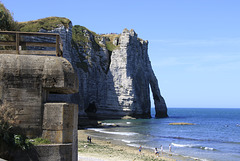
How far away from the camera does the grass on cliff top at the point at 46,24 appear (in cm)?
5431

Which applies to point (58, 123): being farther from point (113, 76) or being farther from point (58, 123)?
point (113, 76)

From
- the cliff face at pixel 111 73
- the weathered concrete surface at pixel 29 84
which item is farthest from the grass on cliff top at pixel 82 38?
the weathered concrete surface at pixel 29 84

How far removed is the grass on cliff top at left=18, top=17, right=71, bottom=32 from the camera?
5431 centimetres

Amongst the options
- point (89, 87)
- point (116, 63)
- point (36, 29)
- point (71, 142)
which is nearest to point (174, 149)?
point (71, 142)

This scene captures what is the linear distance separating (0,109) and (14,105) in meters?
0.30

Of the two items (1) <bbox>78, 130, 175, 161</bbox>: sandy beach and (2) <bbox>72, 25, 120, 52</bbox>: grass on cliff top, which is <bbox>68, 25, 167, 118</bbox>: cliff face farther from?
(1) <bbox>78, 130, 175, 161</bbox>: sandy beach

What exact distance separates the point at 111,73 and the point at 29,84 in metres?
74.4

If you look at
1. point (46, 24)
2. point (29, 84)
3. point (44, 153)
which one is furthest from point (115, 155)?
point (46, 24)

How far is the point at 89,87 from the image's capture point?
2928 inches

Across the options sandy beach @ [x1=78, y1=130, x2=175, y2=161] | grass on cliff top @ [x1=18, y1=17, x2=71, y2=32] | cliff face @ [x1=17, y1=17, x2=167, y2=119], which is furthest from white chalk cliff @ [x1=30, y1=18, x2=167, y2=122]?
sandy beach @ [x1=78, y1=130, x2=175, y2=161]

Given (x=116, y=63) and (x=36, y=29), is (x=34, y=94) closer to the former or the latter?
(x=36, y=29)

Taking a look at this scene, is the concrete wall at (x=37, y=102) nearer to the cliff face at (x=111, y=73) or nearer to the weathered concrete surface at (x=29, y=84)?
the weathered concrete surface at (x=29, y=84)

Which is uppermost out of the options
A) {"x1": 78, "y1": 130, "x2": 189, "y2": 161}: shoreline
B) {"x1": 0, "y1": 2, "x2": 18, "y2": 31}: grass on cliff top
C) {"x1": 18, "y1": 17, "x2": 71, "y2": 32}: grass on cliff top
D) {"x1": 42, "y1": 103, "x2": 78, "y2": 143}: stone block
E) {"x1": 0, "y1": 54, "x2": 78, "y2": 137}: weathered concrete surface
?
{"x1": 18, "y1": 17, "x2": 71, "y2": 32}: grass on cliff top

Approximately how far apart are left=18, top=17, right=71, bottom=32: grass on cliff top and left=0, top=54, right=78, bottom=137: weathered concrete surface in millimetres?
49197
